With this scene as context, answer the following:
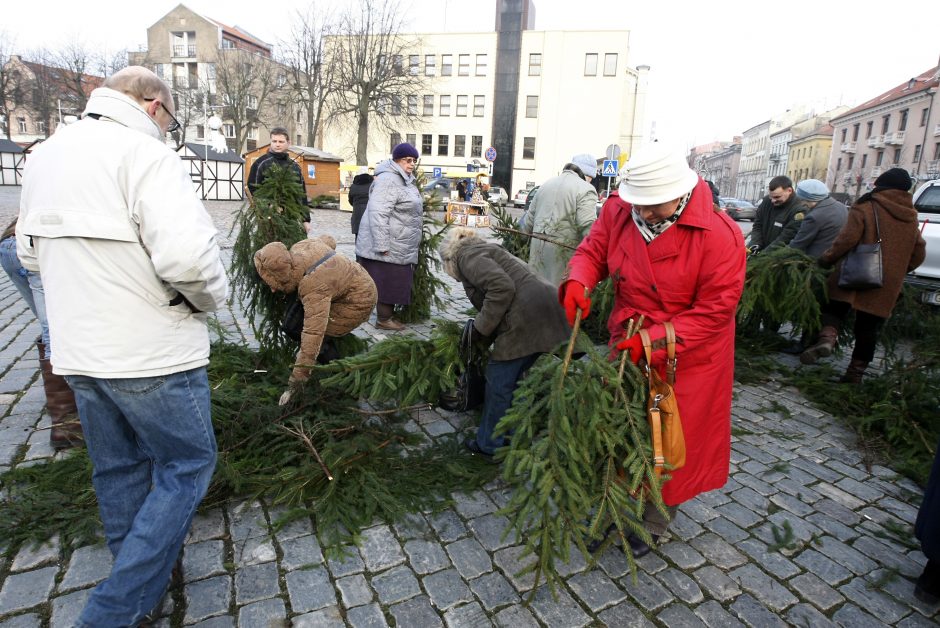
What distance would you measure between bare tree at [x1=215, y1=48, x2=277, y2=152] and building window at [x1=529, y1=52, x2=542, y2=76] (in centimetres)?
2207

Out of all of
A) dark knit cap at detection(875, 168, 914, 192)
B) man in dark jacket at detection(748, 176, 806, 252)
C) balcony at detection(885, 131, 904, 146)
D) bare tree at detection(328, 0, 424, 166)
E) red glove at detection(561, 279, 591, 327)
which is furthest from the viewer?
balcony at detection(885, 131, 904, 146)

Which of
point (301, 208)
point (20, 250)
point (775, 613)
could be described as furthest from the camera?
point (301, 208)

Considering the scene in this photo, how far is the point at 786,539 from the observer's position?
9.98 ft

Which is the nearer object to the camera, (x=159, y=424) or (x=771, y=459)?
(x=159, y=424)

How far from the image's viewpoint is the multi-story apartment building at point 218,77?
150 ft

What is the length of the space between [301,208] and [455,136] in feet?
170

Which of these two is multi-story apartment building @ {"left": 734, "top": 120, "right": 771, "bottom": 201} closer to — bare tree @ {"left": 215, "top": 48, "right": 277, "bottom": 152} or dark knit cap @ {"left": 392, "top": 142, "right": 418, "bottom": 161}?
bare tree @ {"left": 215, "top": 48, "right": 277, "bottom": 152}

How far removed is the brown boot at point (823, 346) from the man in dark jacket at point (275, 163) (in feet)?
16.6

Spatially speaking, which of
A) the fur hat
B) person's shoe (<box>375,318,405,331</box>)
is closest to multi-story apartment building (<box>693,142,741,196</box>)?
the fur hat

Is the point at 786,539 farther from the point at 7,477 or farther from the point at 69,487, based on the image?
the point at 7,477

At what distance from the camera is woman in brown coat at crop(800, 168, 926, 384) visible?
5047 millimetres

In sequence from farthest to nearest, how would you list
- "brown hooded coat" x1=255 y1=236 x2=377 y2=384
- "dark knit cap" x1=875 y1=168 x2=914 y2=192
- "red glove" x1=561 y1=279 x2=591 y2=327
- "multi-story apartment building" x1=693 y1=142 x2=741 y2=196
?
"multi-story apartment building" x1=693 y1=142 x2=741 y2=196 < "dark knit cap" x1=875 y1=168 x2=914 y2=192 < "brown hooded coat" x1=255 y1=236 x2=377 y2=384 < "red glove" x1=561 y1=279 x2=591 y2=327

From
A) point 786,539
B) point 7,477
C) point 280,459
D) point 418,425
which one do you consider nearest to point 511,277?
point 418,425

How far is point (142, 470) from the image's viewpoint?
2203mm
